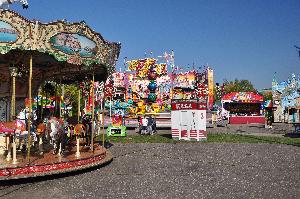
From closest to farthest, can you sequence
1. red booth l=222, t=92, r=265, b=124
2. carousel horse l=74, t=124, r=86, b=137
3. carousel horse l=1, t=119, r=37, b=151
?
carousel horse l=1, t=119, r=37, b=151
carousel horse l=74, t=124, r=86, b=137
red booth l=222, t=92, r=265, b=124

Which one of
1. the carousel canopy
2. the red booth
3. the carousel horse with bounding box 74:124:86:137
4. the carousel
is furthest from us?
the red booth

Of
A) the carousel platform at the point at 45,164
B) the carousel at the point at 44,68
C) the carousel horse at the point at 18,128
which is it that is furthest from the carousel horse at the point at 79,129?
the carousel horse at the point at 18,128

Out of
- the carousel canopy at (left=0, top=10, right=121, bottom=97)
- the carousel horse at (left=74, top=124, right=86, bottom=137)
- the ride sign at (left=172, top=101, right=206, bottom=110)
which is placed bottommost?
the carousel horse at (left=74, top=124, right=86, bottom=137)

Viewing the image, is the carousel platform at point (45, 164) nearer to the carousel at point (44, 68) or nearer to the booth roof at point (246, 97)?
the carousel at point (44, 68)

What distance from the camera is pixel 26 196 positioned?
8516mm

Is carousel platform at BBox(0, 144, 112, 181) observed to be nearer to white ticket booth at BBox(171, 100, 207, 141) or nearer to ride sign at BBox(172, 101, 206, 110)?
white ticket booth at BBox(171, 100, 207, 141)

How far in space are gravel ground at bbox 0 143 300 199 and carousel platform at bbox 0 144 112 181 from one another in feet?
0.84

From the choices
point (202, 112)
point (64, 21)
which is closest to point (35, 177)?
point (64, 21)

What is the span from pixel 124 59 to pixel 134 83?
6625 millimetres

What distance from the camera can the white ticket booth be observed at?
909 inches

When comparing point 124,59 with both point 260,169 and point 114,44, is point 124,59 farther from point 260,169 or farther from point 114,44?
point 260,169

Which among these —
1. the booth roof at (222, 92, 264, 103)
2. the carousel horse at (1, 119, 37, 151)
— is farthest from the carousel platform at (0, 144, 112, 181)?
the booth roof at (222, 92, 264, 103)

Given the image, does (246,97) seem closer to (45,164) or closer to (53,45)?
(53,45)

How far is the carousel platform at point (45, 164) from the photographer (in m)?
10.2
